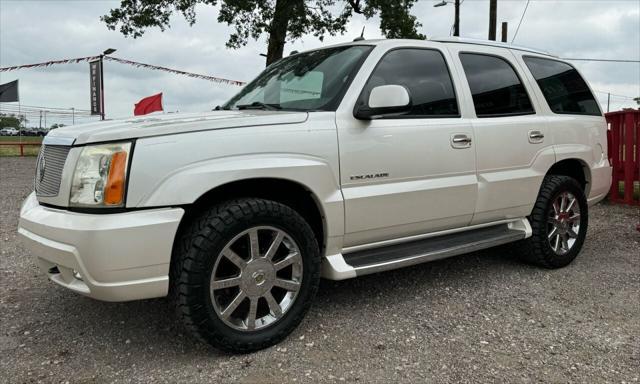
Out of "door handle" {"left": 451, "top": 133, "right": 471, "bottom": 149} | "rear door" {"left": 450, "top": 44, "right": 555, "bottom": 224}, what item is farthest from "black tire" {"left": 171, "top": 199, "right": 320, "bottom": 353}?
"rear door" {"left": 450, "top": 44, "right": 555, "bottom": 224}

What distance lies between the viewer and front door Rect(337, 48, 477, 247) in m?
3.19

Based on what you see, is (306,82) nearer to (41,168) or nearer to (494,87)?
(494,87)

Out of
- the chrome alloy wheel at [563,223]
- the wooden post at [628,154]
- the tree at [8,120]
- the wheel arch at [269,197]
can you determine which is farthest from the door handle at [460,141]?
the tree at [8,120]

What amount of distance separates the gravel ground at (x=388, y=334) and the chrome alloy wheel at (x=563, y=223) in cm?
24

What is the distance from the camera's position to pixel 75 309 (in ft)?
11.8

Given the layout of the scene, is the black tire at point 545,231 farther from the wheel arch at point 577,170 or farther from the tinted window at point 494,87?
the tinted window at point 494,87

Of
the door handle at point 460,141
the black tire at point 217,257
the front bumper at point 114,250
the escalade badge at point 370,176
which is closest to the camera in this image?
the front bumper at point 114,250

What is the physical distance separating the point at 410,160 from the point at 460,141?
20.1 inches

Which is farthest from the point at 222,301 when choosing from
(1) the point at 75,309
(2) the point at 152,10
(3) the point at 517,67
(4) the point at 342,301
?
(2) the point at 152,10

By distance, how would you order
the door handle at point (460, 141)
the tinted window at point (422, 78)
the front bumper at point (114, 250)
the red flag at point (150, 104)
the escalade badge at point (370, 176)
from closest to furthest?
1. the front bumper at point (114, 250)
2. the escalade badge at point (370, 176)
3. the tinted window at point (422, 78)
4. the door handle at point (460, 141)
5. the red flag at point (150, 104)

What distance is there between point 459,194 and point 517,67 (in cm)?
141

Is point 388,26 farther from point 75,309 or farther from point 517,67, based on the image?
point 75,309

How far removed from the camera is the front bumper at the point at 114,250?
2479 mm

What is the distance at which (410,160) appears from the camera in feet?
11.2
